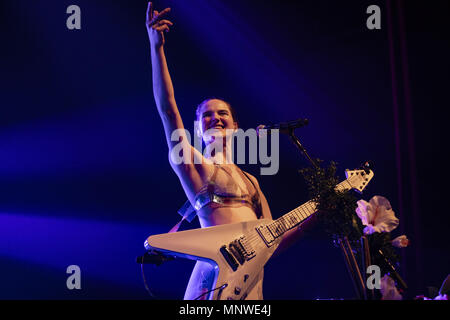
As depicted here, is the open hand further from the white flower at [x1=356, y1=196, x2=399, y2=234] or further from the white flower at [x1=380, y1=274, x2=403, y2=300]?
the white flower at [x1=380, y1=274, x2=403, y2=300]

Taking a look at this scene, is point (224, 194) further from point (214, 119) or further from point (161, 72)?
point (161, 72)

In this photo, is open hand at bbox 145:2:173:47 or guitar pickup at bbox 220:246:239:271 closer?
guitar pickup at bbox 220:246:239:271

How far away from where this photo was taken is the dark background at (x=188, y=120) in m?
2.99

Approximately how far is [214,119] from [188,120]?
3.66 ft

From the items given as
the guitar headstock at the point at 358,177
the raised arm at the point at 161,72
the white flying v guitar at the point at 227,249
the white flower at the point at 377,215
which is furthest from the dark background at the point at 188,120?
the white flower at the point at 377,215

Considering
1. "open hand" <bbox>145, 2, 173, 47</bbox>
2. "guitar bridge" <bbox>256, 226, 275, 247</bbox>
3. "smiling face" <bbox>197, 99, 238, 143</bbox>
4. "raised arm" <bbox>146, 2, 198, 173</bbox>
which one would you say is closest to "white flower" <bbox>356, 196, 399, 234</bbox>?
"guitar bridge" <bbox>256, 226, 275, 247</bbox>

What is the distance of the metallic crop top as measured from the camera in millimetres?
2008

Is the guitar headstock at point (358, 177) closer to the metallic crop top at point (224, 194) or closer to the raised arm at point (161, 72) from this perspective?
the metallic crop top at point (224, 194)

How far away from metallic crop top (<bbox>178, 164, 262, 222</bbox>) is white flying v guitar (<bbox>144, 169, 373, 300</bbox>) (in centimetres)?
21

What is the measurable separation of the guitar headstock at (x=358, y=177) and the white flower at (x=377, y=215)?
2.97 feet

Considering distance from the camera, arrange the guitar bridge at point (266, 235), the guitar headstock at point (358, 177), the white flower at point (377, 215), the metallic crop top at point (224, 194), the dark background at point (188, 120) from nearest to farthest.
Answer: the white flower at point (377, 215) → the guitar bridge at point (266, 235) → the metallic crop top at point (224, 194) → the guitar headstock at point (358, 177) → the dark background at point (188, 120)

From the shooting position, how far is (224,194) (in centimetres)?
203
